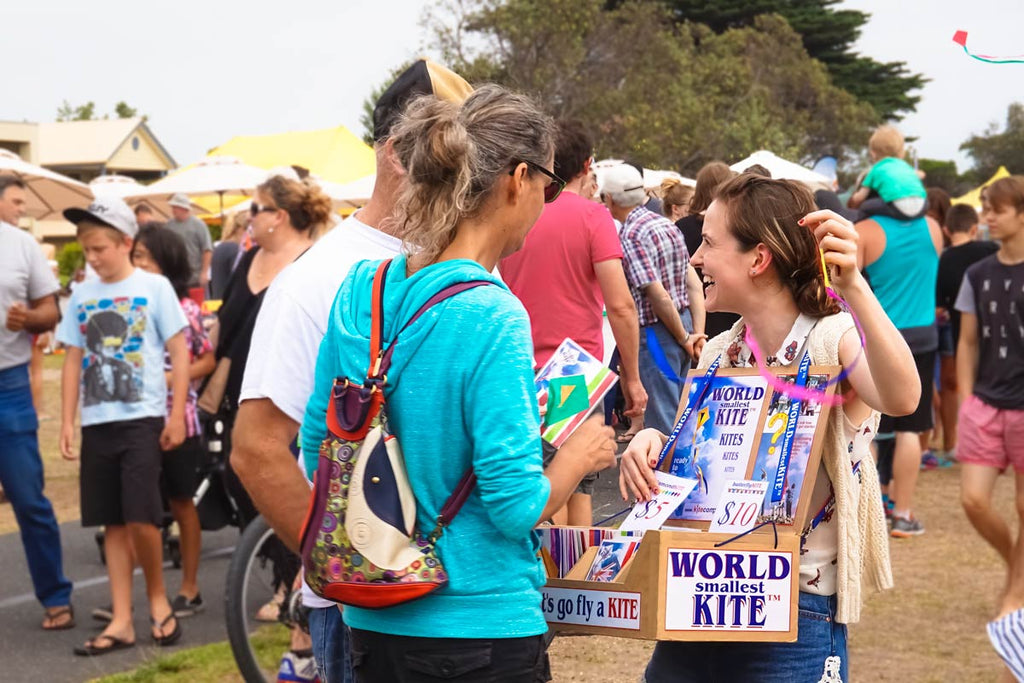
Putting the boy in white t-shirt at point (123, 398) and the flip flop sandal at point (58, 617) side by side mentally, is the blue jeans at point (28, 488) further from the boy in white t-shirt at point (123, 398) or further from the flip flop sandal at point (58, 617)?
the boy in white t-shirt at point (123, 398)

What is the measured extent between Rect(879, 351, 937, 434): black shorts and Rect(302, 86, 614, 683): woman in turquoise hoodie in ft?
19.4

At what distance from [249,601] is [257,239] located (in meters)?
1.57

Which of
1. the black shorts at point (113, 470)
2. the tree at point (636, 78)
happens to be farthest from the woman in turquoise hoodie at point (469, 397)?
the tree at point (636, 78)

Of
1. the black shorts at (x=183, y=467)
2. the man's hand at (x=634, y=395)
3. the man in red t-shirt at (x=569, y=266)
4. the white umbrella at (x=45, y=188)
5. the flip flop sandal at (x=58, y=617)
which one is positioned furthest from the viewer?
the white umbrella at (x=45, y=188)

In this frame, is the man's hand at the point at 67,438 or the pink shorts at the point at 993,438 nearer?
the pink shorts at the point at 993,438

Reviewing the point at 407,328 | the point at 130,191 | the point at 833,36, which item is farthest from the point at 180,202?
the point at 833,36

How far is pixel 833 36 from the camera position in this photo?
55469mm

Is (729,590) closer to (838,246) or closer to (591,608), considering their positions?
(591,608)

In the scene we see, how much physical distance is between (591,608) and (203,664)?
3.81 metres

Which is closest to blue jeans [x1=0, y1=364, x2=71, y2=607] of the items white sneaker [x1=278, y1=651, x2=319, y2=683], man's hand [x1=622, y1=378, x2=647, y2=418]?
white sneaker [x1=278, y1=651, x2=319, y2=683]

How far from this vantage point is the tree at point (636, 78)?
28.0 meters

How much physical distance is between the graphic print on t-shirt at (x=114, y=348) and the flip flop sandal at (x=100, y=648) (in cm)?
115

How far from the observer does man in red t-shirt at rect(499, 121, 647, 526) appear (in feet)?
17.6

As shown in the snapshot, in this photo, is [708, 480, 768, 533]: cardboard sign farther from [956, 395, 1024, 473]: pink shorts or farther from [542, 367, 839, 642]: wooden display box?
[956, 395, 1024, 473]: pink shorts
